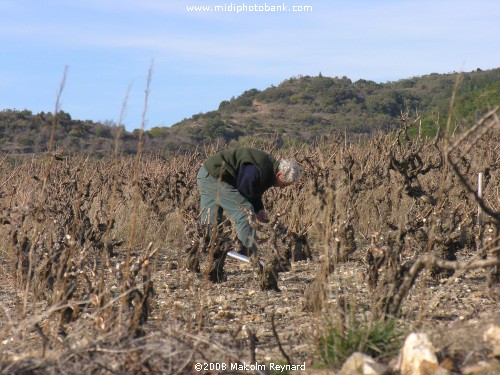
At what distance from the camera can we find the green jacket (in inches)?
254

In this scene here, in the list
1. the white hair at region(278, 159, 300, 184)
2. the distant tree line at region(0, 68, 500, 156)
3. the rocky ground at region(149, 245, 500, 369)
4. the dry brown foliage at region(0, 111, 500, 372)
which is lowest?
the rocky ground at region(149, 245, 500, 369)

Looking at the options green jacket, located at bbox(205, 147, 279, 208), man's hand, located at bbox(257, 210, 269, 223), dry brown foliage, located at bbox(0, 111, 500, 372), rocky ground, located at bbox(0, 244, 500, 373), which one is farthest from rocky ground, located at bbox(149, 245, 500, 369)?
green jacket, located at bbox(205, 147, 279, 208)

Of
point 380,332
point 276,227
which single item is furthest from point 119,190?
point 380,332

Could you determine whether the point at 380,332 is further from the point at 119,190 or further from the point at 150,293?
the point at 119,190

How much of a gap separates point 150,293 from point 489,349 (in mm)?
2312

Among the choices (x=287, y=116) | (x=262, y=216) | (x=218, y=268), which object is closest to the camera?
(x=218, y=268)

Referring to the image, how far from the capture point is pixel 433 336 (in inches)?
132

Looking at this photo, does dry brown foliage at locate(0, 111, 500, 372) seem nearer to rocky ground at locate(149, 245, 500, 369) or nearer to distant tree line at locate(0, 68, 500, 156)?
rocky ground at locate(149, 245, 500, 369)

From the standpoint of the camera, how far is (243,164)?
6531mm

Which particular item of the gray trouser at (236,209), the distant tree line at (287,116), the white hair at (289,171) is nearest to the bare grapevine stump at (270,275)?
the gray trouser at (236,209)

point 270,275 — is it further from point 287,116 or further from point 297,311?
point 287,116

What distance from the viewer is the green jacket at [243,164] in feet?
21.2

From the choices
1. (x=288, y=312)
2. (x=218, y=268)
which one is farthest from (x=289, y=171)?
(x=288, y=312)

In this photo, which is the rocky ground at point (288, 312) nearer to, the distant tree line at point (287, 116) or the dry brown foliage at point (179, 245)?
the dry brown foliage at point (179, 245)
